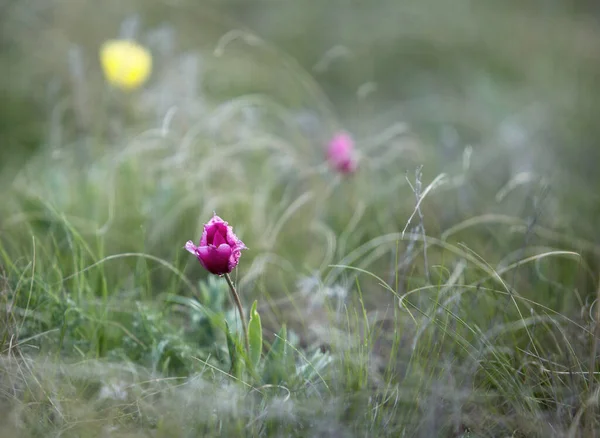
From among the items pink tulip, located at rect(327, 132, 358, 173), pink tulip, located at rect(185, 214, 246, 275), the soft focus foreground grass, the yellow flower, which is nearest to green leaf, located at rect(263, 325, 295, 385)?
the soft focus foreground grass

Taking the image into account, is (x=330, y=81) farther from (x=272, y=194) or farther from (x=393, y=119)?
(x=272, y=194)

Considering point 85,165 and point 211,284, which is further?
point 85,165

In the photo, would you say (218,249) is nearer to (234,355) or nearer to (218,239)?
(218,239)

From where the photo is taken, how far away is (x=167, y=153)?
2582mm

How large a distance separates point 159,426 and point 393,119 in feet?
9.41

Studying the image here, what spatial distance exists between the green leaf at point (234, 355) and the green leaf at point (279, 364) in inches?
2.8

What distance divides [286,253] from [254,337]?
0.79 m

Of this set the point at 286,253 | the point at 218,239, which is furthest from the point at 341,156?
the point at 218,239

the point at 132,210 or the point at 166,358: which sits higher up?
the point at 132,210

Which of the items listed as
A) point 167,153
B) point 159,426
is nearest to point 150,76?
point 167,153

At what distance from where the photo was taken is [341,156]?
2238 mm

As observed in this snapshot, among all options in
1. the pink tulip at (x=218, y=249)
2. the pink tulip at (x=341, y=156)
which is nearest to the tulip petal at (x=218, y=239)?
the pink tulip at (x=218, y=249)

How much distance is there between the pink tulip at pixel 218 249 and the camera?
131 centimetres

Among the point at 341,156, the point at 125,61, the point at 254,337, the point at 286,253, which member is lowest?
the point at 286,253
